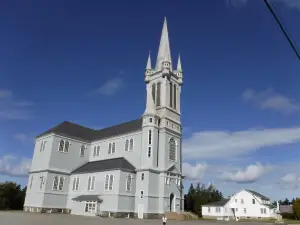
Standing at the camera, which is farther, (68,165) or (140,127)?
(68,165)

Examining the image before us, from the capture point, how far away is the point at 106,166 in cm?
4984

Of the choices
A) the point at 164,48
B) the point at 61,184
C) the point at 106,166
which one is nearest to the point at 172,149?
the point at 106,166

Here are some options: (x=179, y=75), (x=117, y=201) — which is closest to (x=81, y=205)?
(x=117, y=201)

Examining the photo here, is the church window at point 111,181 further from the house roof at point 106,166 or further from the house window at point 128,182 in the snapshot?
the house window at point 128,182

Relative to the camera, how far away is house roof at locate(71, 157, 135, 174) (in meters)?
47.6

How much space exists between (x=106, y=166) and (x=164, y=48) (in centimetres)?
2730

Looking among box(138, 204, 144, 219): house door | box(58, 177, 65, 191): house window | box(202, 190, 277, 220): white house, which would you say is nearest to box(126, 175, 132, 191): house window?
box(138, 204, 144, 219): house door

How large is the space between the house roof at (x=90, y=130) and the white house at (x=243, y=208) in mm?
31859

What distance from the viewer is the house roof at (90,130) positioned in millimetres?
55347

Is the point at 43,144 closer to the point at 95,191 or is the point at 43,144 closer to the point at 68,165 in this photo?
the point at 68,165

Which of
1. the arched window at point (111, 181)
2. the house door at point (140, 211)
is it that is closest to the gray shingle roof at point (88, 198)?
the arched window at point (111, 181)

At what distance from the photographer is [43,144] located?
56.1 m

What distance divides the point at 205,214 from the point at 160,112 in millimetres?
34270

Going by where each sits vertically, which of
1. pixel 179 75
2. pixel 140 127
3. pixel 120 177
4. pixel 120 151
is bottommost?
pixel 120 177
